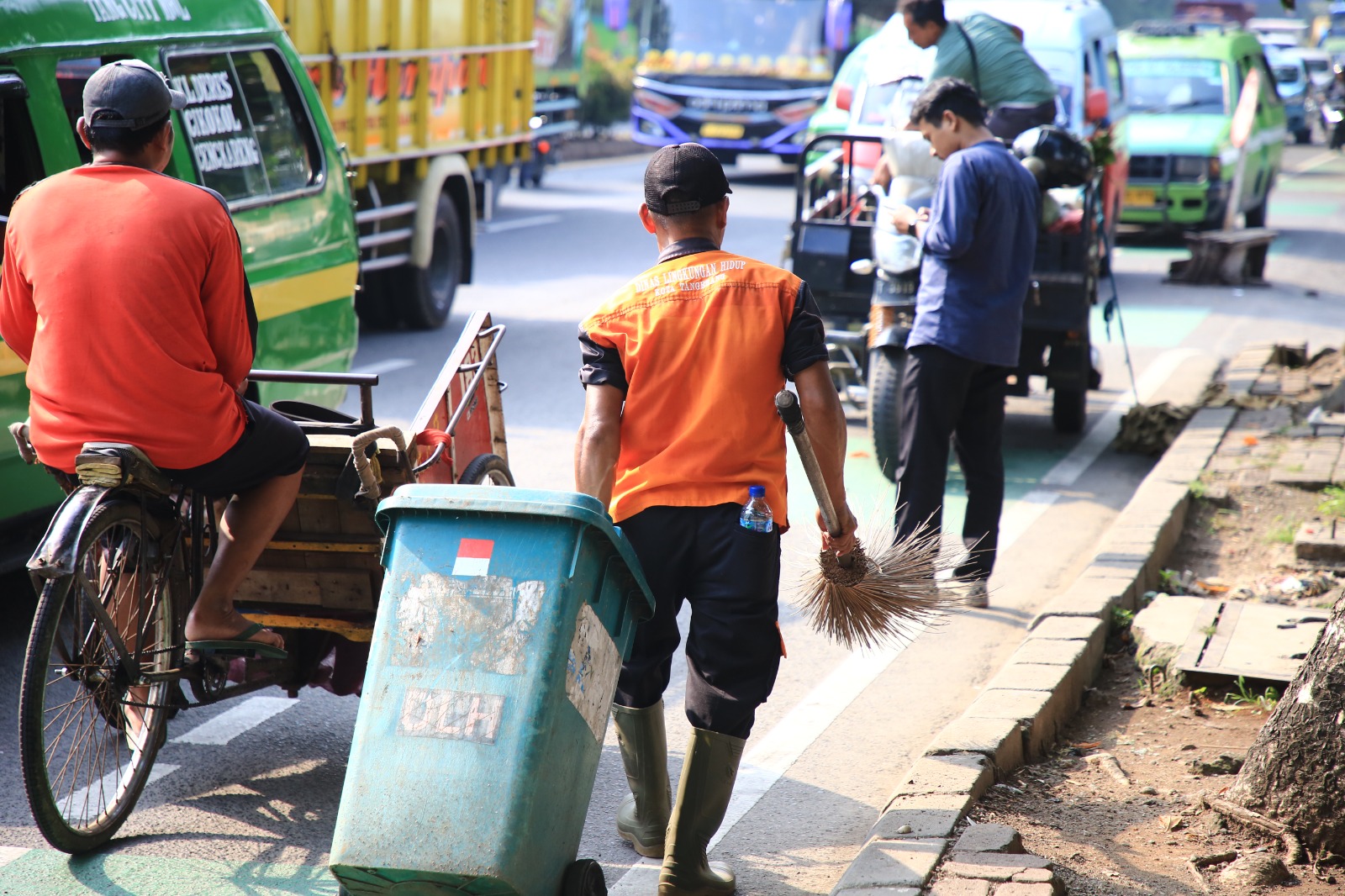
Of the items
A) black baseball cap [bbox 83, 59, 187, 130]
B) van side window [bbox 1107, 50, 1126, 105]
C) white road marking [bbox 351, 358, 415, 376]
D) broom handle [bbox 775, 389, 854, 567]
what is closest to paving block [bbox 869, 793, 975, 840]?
broom handle [bbox 775, 389, 854, 567]

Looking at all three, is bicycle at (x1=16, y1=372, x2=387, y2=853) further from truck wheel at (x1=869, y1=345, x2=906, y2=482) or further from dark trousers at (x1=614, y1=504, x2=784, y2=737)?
truck wheel at (x1=869, y1=345, x2=906, y2=482)

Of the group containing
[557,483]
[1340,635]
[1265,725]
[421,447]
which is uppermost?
[421,447]

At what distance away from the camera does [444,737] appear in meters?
2.80

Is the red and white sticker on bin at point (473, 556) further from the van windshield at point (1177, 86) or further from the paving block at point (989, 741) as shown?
the van windshield at point (1177, 86)

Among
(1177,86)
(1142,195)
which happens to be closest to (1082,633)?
(1142,195)

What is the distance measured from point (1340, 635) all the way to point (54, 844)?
3.22m

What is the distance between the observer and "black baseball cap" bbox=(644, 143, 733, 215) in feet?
10.8

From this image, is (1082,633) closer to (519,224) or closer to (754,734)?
(754,734)

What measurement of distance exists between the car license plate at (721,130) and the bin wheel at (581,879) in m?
21.9

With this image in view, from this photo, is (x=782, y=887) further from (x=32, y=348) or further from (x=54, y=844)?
(x=32, y=348)

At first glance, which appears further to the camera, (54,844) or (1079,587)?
(1079,587)

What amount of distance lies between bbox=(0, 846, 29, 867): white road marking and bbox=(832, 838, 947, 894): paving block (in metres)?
2.06

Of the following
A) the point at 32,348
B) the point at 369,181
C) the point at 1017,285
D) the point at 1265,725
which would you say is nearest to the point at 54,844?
the point at 32,348

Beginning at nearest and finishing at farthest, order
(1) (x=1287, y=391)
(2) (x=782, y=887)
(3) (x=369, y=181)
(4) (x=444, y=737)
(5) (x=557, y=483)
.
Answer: (4) (x=444, y=737) < (2) (x=782, y=887) < (5) (x=557, y=483) < (1) (x=1287, y=391) < (3) (x=369, y=181)
